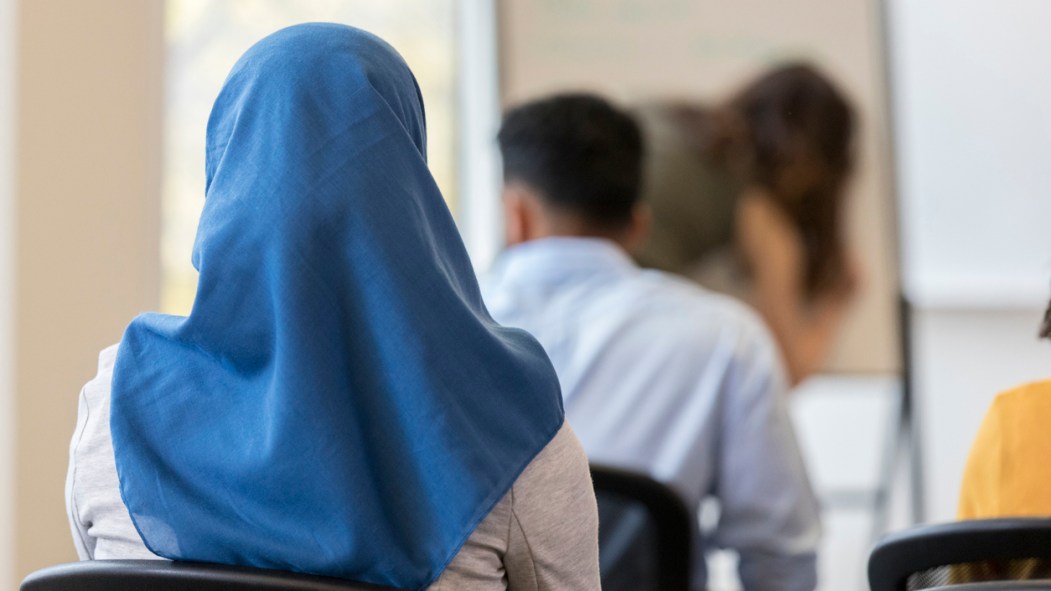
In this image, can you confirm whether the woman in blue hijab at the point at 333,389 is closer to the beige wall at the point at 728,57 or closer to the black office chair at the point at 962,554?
the black office chair at the point at 962,554

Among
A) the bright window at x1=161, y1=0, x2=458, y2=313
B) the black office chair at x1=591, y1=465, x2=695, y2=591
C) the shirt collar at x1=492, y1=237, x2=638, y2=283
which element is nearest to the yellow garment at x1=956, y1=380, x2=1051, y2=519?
the black office chair at x1=591, y1=465, x2=695, y2=591

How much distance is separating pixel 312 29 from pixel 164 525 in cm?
42

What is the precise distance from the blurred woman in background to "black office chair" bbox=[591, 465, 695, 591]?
1505 mm

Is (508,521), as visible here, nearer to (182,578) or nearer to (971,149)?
(182,578)

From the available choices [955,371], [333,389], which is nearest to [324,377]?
[333,389]

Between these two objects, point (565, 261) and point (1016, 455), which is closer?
point (1016, 455)

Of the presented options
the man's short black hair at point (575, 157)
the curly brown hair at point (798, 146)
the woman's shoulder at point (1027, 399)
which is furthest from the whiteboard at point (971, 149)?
the woman's shoulder at point (1027, 399)

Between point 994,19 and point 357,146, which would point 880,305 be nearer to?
point 994,19

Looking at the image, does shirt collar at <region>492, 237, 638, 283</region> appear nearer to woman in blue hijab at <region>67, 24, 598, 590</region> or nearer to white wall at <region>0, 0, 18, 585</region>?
white wall at <region>0, 0, 18, 585</region>

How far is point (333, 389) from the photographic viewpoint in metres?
A: 0.92

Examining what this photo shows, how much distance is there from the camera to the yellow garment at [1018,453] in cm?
122

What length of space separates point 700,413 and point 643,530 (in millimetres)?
358

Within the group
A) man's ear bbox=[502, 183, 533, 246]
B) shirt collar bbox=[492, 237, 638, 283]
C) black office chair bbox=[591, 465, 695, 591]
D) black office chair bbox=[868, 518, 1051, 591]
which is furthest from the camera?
man's ear bbox=[502, 183, 533, 246]

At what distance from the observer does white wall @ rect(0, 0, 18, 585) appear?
68.7 inches
